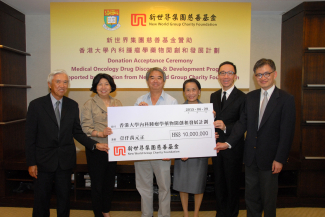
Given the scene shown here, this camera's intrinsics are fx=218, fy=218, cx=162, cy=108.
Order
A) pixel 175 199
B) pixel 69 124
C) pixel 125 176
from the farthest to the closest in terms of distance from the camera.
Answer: pixel 125 176, pixel 175 199, pixel 69 124

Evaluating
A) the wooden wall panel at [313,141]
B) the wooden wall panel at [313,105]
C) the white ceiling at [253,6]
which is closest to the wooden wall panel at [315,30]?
the white ceiling at [253,6]

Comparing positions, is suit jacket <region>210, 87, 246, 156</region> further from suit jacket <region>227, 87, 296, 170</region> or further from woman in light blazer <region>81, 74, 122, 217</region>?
woman in light blazer <region>81, 74, 122, 217</region>

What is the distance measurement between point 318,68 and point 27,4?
14.2 feet

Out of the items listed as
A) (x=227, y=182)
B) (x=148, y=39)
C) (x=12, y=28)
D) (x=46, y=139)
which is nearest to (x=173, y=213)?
(x=227, y=182)

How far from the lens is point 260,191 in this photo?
214 cm

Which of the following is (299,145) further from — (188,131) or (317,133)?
(188,131)

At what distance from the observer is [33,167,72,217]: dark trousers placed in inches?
79.6

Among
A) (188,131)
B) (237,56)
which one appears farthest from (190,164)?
(237,56)

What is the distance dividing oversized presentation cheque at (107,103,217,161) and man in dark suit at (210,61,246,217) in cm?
17

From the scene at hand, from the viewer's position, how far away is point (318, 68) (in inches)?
120

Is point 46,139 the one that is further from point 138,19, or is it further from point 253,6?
point 253,6

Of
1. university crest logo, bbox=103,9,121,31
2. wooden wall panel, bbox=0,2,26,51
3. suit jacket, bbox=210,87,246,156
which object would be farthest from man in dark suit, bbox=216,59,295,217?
wooden wall panel, bbox=0,2,26,51

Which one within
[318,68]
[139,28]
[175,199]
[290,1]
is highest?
[290,1]

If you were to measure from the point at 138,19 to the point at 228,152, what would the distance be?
2.21 metres
